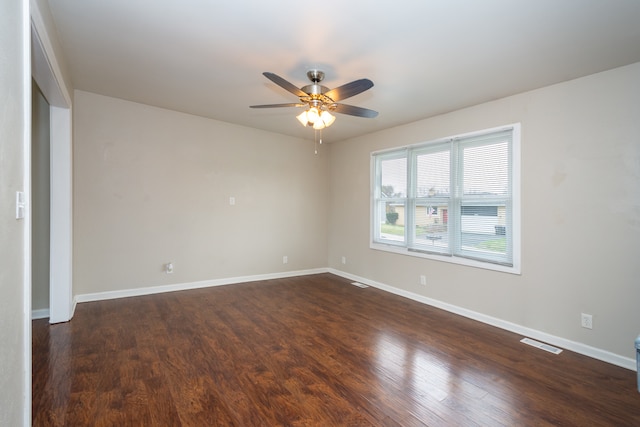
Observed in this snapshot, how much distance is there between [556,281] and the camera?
304cm

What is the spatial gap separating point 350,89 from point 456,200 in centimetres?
221

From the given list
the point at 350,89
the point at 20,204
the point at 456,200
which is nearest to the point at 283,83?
the point at 350,89

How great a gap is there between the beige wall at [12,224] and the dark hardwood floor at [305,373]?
0.75 m

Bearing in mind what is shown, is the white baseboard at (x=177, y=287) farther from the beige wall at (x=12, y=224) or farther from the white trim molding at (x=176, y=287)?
the beige wall at (x=12, y=224)

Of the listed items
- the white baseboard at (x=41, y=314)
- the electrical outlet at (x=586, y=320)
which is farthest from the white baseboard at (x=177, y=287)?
the electrical outlet at (x=586, y=320)

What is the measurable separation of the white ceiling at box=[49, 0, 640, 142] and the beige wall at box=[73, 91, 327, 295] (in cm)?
79

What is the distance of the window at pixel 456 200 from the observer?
3445mm

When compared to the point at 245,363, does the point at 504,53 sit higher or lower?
higher

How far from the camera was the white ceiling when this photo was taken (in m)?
2.06

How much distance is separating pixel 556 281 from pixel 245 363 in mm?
3003

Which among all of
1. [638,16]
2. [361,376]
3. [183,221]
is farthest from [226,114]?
[638,16]

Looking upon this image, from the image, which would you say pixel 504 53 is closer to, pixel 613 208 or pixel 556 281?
pixel 613 208

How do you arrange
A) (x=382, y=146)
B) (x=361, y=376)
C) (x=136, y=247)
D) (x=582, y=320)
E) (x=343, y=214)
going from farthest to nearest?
(x=343, y=214) < (x=382, y=146) < (x=136, y=247) < (x=582, y=320) < (x=361, y=376)

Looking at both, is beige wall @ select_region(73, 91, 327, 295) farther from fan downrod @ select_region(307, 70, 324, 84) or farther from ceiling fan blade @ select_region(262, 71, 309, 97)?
ceiling fan blade @ select_region(262, 71, 309, 97)
